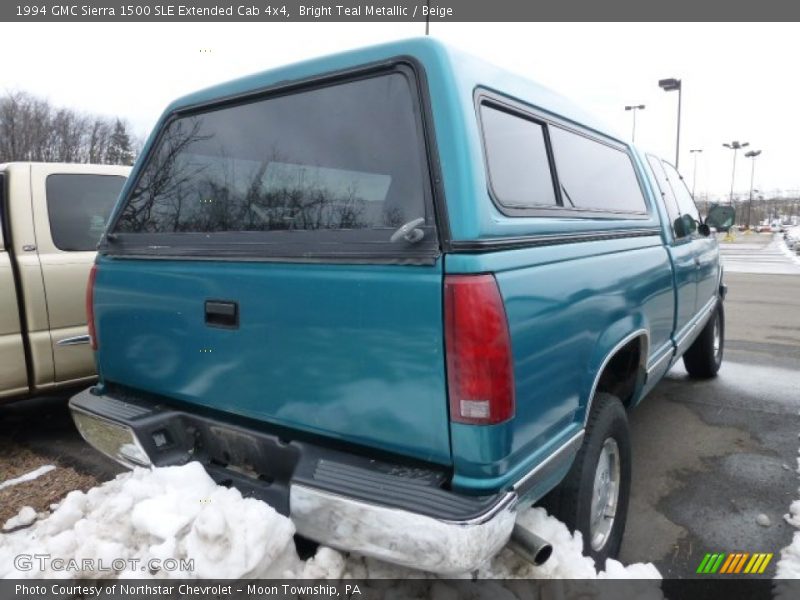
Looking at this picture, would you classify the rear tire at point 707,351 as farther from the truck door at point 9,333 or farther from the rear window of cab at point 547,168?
the truck door at point 9,333

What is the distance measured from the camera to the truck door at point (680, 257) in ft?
12.5

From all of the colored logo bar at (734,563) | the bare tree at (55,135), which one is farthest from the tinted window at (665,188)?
the bare tree at (55,135)

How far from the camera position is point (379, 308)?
189cm

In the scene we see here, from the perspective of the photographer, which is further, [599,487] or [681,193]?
[681,193]

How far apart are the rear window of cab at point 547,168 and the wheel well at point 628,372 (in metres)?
0.70

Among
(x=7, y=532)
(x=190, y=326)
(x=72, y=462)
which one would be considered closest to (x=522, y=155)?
(x=190, y=326)

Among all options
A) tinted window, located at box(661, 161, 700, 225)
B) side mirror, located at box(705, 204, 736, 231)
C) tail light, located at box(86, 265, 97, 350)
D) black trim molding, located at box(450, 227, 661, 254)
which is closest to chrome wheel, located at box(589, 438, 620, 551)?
black trim molding, located at box(450, 227, 661, 254)

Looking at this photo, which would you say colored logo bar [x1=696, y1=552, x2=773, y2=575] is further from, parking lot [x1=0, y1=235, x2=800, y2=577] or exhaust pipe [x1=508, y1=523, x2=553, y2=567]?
exhaust pipe [x1=508, y1=523, x2=553, y2=567]

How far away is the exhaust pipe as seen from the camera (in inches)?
76.3

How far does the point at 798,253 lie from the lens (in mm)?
26547

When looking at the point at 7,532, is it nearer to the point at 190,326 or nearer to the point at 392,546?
the point at 190,326

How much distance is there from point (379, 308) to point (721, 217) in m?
4.65

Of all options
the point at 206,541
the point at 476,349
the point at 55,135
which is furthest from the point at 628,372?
the point at 55,135

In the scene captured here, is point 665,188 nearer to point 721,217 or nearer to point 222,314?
point 721,217
